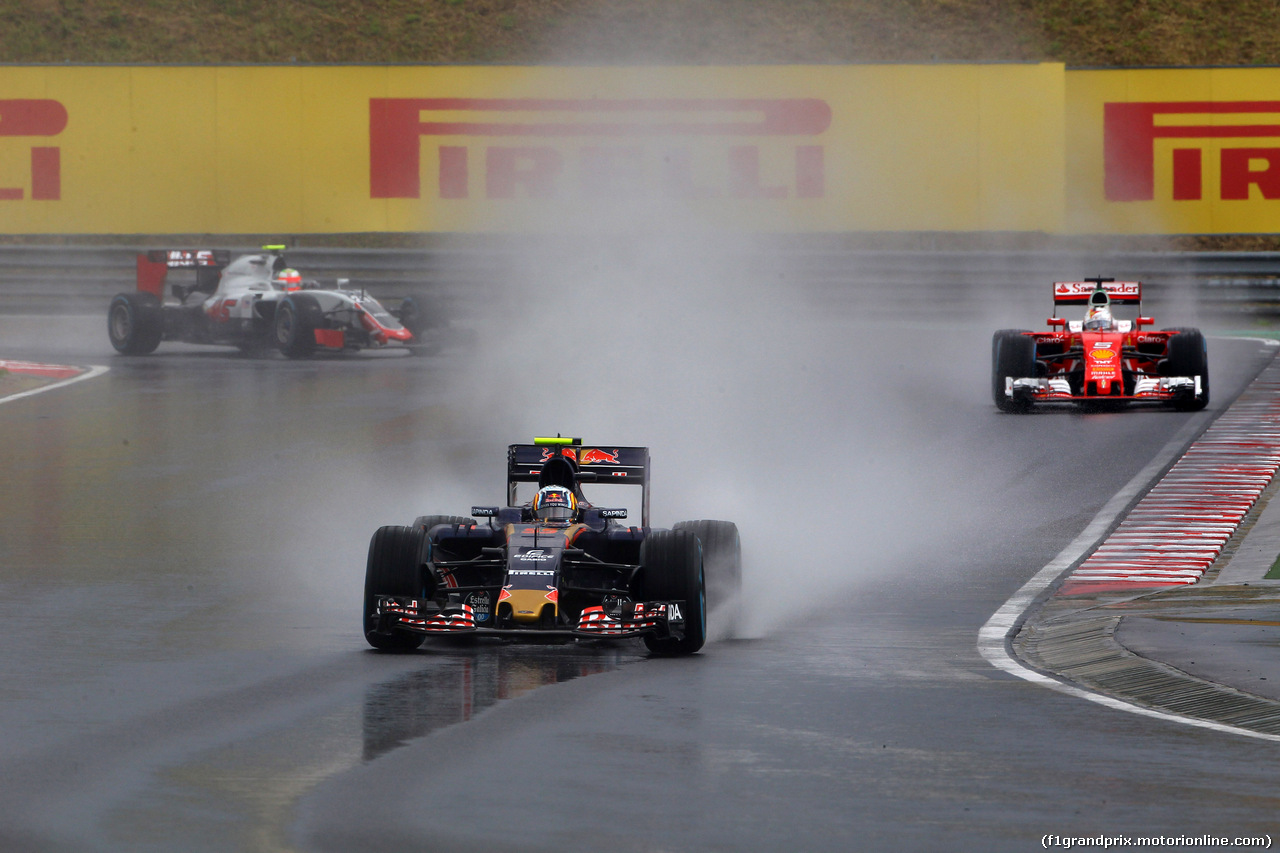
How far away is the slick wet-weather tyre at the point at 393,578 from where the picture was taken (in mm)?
10445

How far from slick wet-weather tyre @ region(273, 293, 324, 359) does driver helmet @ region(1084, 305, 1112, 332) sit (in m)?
12.9

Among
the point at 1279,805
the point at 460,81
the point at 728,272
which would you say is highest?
the point at 460,81

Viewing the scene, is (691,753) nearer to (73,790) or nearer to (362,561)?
(73,790)

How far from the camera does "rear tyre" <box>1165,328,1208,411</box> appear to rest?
71.6 feet

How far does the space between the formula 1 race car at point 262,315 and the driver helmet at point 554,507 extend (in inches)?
766

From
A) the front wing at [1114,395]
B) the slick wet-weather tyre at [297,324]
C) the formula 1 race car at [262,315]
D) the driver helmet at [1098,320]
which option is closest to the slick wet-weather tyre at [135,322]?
the formula 1 race car at [262,315]

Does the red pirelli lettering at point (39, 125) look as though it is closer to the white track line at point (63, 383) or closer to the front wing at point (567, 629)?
the white track line at point (63, 383)

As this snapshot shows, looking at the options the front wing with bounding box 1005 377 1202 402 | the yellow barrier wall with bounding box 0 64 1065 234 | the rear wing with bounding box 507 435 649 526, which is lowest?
the rear wing with bounding box 507 435 649 526

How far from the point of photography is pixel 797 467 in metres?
18.6

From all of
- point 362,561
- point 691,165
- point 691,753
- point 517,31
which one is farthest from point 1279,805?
point 517,31

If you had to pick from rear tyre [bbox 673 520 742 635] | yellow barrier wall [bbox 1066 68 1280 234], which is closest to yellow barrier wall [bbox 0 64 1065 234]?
yellow barrier wall [bbox 1066 68 1280 234]

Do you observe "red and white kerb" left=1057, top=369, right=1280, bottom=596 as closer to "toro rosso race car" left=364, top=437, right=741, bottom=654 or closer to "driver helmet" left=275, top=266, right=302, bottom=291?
"toro rosso race car" left=364, top=437, right=741, bottom=654

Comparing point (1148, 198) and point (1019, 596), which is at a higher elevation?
point (1148, 198)

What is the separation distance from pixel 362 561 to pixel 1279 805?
8218 mm
